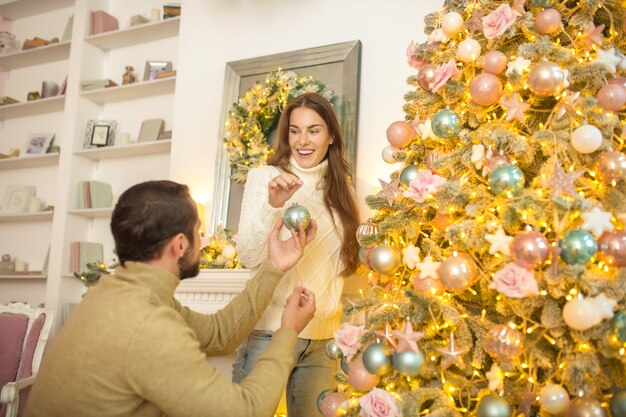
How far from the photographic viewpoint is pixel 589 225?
1341 millimetres

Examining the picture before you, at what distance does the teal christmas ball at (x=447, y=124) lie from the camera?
66.1 inches

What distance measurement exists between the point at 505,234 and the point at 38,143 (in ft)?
13.7

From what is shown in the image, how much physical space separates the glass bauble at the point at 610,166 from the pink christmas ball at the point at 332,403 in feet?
3.19

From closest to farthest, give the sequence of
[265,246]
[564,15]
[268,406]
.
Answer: [268,406] → [564,15] → [265,246]

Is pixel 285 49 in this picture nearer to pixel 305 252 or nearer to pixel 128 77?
pixel 128 77

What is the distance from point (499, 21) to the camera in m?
1.67

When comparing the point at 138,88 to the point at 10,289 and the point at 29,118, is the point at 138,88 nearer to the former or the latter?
the point at 29,118

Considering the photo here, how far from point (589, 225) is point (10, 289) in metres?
4.48

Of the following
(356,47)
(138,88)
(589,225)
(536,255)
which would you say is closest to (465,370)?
(536,255)

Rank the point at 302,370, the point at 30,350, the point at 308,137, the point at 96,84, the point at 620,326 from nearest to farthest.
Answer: the point at 620,326
the point at 302,370
the point at 308,137
the point at 30,350
the point at 96,84

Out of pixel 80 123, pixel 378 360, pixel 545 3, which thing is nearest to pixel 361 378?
pixel 378 360

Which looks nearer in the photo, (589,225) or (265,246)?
(589,225)

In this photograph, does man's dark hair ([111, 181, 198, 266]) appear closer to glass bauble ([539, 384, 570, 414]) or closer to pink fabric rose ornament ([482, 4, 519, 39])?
glass bauble ([539, 384, 570, 414])

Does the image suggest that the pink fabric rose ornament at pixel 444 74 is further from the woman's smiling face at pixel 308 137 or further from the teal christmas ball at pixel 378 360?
the teal christmas ball at pixel 378 360
